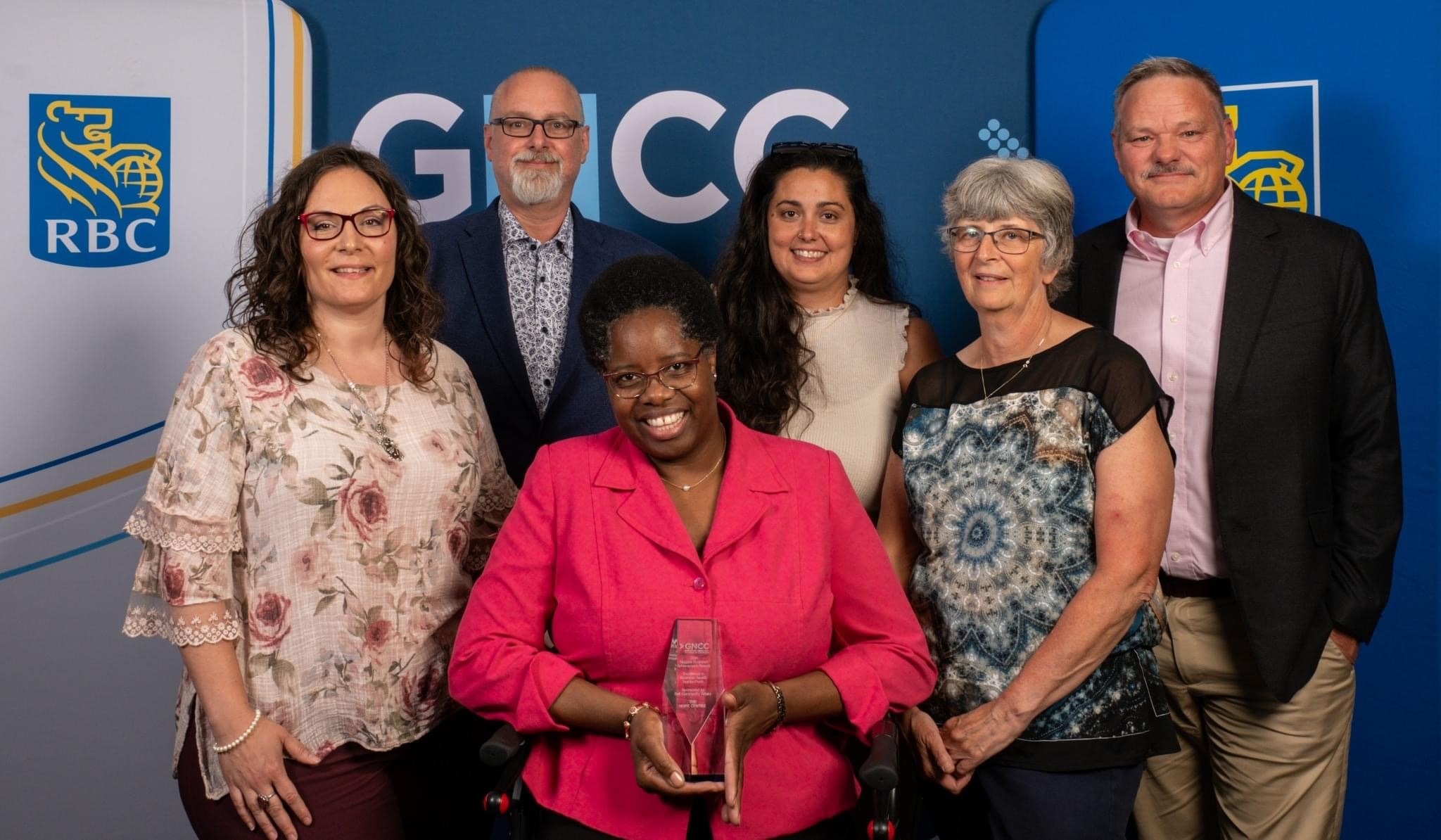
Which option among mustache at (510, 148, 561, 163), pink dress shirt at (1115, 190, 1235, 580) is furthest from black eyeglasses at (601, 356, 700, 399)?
mustache at (510, 148, 561, 163)

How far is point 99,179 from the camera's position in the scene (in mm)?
3809

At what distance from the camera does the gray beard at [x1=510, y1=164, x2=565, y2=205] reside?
3455mm

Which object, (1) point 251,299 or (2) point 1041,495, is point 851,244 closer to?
(2) point 1041,495

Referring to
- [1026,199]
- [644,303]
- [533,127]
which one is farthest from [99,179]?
[1026,199]

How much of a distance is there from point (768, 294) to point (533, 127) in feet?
2.97

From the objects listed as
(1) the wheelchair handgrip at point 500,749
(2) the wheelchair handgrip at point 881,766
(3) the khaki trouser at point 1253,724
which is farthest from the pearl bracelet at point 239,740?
(3) the khaki trouser at point 1253,724

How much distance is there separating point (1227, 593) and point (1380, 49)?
5.85 feet

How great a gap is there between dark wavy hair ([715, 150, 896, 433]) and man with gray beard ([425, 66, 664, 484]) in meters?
0.43

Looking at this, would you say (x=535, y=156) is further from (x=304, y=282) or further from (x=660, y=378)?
(x=660, y=378)

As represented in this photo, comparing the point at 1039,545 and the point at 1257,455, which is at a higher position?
the point at 1257,455

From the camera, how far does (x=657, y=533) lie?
222cm

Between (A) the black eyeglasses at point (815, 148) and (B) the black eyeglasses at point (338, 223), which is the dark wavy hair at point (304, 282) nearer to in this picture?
(B) the black eyeglasses at point (338, 223)

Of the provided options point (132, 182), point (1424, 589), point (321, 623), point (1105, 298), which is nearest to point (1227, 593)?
point (1105, 298)

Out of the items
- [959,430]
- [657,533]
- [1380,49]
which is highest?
[1380,49]
